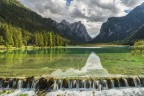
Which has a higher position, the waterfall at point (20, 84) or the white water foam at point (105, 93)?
the waterfall at point (20, 84)

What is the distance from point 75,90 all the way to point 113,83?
657cm

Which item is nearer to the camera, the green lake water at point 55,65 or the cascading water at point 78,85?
the cascading water at point 78,85

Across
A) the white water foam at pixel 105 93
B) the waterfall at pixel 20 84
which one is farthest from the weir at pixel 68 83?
the white water foam at pixel 105 93

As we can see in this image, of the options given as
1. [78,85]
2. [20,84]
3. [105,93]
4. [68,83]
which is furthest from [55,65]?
[105,93]

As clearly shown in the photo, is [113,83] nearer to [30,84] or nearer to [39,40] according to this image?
[30,84]

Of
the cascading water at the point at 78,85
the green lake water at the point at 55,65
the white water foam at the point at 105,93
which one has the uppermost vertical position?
the green lake water at the point at 55,65

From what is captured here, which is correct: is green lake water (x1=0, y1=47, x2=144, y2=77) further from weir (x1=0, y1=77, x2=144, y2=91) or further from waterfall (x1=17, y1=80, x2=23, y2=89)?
waterfall (x1=17, y1=80, x2=23, y2=89)

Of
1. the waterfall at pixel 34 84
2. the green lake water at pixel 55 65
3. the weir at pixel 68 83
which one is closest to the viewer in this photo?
the weir at pixel 68 83

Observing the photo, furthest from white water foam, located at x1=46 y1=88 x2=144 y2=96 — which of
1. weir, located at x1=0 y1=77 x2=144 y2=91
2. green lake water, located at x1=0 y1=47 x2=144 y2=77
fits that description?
green lake water, located at x1=0 y1=47 x2=144 y2=77

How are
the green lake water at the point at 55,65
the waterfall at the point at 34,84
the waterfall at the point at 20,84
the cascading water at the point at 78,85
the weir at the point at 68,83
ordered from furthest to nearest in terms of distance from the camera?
the green lake water at the point at 55,65, the waterfall at the point at 20,84, the waterfall at the point at 34,84, the weir at the point at 68,83, the cascading water at the point at 78,85

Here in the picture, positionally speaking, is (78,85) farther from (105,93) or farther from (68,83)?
Answer: (105,93)

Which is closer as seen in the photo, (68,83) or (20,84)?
(68,83)

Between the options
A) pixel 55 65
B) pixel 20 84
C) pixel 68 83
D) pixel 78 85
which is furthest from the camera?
pixel 55 65

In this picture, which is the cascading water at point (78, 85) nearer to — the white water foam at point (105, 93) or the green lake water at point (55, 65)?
the white water foam at point (105, 93)
